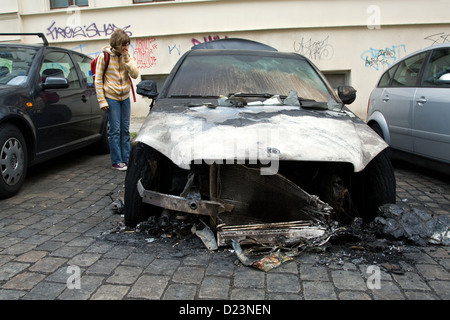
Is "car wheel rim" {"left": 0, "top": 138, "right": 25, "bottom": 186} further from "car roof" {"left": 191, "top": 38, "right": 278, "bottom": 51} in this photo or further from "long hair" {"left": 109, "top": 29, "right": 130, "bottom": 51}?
"car roof" {"left": 191, "top": 38, "right": 278, "bottom": 51}

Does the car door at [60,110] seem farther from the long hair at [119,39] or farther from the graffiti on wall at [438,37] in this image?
the graffiti on wall at [438,37]

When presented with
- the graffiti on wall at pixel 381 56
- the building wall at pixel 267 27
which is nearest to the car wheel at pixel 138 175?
the building wall at pixel 267 27

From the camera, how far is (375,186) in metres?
3.23

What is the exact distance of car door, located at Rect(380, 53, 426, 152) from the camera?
17.3 ft

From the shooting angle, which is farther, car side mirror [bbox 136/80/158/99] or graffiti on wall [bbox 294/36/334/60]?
graffiti on wall [bbox 294/36/334/60]

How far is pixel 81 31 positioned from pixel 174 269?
9420 millimetres

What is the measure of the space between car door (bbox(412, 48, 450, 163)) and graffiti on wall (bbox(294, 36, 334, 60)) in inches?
199

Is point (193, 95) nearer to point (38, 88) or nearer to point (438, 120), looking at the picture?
point (38, 88)

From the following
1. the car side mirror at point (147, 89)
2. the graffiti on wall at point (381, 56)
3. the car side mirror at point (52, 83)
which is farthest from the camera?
the graffiti on wall at point (381, 56)

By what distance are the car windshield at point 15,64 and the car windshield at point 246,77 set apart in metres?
2.02

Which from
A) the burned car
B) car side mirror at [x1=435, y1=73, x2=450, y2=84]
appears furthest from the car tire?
car side mirror at [x1=435, y1=73, x2=450, y2=84]

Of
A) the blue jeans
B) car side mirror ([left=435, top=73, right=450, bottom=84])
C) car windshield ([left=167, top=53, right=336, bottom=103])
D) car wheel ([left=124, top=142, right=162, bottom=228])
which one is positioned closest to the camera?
car wheel ([left=124, top=142, right=162, bottom=228])

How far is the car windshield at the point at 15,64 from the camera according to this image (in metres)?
4.67

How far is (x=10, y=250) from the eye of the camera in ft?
9.91
